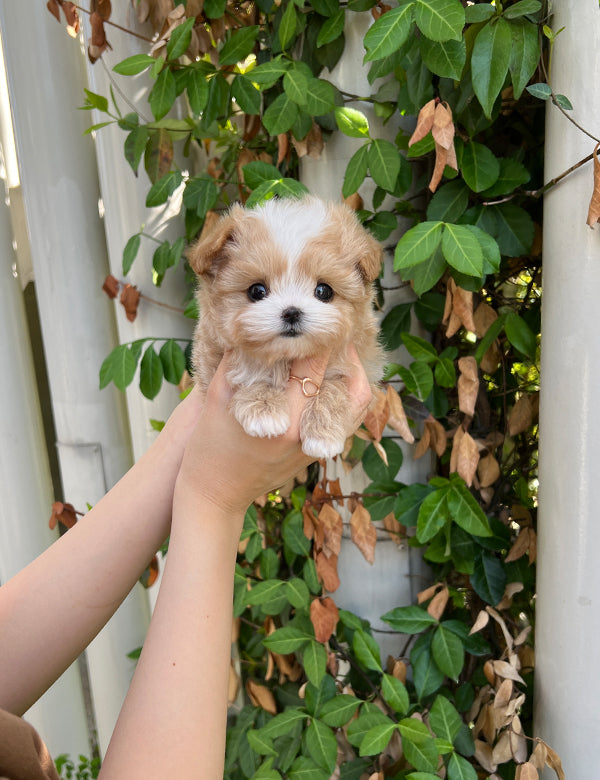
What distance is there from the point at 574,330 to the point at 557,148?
A: 386mm

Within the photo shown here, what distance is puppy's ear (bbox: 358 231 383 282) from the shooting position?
1274 millimetres

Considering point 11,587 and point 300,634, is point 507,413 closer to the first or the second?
point 300,634

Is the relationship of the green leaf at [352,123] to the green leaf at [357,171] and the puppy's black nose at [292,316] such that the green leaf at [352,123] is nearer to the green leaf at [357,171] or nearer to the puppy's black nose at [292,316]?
the green leaf at [357,171]

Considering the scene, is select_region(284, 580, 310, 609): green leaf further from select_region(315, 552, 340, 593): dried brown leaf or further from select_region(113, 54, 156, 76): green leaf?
select_region(113, 54, 156, 76): green leaf

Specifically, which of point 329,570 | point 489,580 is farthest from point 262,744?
point 489,580

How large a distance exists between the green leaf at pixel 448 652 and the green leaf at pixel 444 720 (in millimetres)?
70

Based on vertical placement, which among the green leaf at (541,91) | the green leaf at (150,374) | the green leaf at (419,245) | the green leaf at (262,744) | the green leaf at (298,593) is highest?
the green leaf at (541,91)

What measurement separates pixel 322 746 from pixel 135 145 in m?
1.71

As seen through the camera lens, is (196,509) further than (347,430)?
No

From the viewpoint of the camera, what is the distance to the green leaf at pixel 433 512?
153 cm

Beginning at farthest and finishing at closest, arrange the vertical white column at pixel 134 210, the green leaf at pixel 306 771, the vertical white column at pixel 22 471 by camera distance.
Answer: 1. the vertical white column at pixel 22 471
2. the vertical white column at pixel 134 210
3. the green leaf at pixel 306 771

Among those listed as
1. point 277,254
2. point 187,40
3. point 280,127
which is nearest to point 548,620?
point 277,254

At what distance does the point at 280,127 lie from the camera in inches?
59.7

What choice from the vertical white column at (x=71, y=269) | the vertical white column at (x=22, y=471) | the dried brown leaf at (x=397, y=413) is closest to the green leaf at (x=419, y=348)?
the dried brown leaf at (x=397, y=413)
